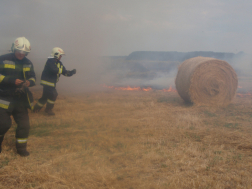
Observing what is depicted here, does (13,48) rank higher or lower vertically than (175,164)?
higher

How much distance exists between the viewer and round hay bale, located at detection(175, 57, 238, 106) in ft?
24.2

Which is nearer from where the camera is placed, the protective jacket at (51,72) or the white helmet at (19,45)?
the white helmet at (19,45)

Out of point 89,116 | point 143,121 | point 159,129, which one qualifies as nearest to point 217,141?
point 159,129

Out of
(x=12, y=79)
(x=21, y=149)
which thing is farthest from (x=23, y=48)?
(x=21, y=149)

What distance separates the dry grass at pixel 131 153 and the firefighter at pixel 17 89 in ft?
1.37

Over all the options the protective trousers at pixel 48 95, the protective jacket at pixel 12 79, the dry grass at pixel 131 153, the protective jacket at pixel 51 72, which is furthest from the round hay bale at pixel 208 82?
the protective jacket at pixel 12 79

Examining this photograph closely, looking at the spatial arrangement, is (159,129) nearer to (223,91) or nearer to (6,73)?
(6,73)

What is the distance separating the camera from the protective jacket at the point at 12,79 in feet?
9.95

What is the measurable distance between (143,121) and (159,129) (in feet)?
2.57

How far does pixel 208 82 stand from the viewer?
24.9 ft

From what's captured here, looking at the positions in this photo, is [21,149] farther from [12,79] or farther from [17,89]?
[12,79]

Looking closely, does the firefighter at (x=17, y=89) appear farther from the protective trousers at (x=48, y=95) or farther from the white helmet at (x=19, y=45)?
the protective trousers at (x=48, y=95)

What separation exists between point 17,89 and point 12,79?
179mm

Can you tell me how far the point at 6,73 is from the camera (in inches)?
123
